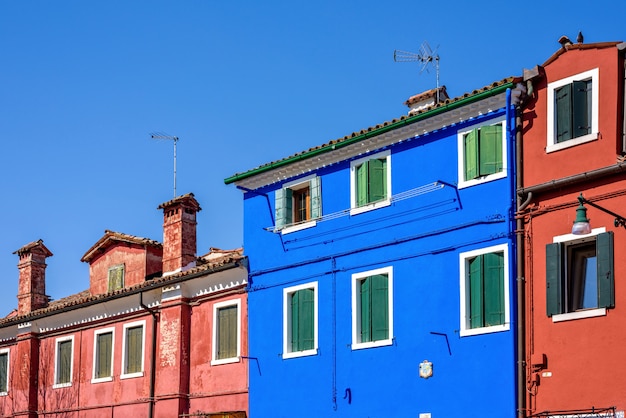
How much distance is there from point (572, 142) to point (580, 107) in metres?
0.73

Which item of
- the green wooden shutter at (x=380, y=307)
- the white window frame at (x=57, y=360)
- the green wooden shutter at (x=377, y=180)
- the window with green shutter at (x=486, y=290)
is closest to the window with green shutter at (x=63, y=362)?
the white window frame at (x=57, y=360)

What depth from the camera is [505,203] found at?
79.7 feet

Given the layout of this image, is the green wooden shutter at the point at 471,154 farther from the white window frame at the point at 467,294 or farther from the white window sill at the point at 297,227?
the white window sill at the point at 297,227

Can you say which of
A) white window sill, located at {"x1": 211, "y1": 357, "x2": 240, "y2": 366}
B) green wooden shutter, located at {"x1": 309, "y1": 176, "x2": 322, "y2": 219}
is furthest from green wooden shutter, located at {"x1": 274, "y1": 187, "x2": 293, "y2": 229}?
white window sill, located at {"x1": 211, "y1": 357, "x2": 240, "y2": 366}

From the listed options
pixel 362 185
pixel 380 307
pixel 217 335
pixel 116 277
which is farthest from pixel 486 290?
pixel 116 277

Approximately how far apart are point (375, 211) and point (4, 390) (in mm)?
18841

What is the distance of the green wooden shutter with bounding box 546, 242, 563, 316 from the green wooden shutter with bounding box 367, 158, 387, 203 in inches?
213

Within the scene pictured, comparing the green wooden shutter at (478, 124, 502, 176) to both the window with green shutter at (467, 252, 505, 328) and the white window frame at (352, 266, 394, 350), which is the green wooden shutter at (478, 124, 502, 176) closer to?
the window with green shutter at (467, 252, 505, 328)

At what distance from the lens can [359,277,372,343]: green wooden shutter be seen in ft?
88.4

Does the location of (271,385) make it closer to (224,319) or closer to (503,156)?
(224,319)

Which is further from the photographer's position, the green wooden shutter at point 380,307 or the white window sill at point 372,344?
the green wooden shutter at point 380,307

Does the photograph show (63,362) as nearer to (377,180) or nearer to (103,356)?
(103,356)

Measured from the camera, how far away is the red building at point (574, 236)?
22.0 m

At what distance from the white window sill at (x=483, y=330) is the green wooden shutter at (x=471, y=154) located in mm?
3268
